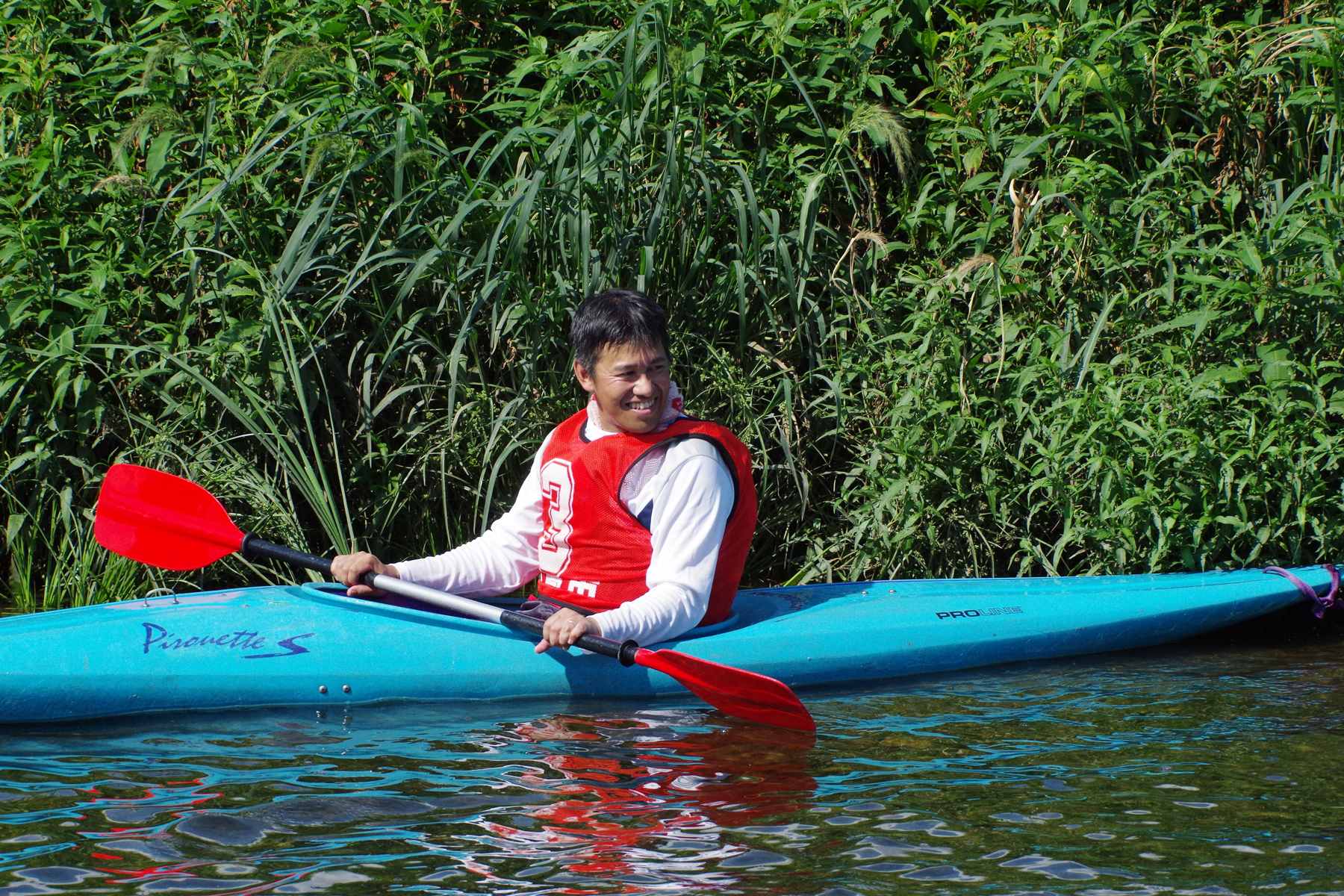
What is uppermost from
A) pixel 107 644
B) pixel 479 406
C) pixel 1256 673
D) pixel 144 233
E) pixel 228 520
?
pixel 144 233

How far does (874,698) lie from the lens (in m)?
3.14

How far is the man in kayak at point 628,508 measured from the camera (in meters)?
3.00

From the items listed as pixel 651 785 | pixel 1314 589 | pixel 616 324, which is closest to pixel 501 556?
pixel 616 324

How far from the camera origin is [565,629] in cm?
283

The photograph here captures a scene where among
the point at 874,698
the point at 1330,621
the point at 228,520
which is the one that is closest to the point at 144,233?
the point at 228,520

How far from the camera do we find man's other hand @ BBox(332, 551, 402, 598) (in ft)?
10.4

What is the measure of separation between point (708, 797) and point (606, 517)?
3.10ft

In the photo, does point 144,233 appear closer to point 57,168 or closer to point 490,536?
point 57,168

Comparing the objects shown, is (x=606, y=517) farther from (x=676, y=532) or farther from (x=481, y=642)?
(x=481, y=642)

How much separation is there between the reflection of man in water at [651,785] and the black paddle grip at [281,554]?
78 centimetres

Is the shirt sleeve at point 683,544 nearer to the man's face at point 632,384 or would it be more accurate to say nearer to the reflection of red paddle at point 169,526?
the man's face at point 632,384

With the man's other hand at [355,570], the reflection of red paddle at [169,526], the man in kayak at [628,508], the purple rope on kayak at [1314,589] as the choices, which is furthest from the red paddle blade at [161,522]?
the purple rope on kayak at [1314,589]

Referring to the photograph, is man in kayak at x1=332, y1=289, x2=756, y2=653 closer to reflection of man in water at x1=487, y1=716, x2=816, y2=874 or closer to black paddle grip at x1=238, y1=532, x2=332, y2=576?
black paddle grip at x1=238, y1=532, x2=332, y2=576

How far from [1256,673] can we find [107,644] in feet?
9.40
